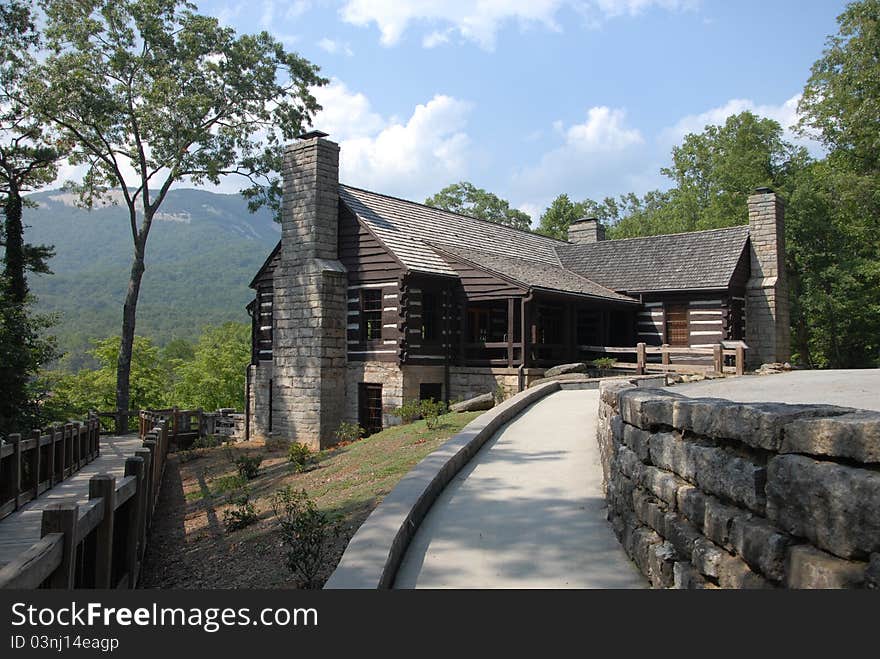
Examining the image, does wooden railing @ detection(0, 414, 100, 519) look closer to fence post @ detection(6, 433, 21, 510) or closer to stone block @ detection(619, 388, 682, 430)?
fence post @ detection(6, 433, 21, 510)

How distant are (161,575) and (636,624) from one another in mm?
6491

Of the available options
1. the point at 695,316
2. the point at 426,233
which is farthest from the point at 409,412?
the point at 695,316

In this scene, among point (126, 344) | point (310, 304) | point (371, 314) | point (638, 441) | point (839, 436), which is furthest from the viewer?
point (126, 344)

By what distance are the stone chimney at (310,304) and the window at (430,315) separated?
105 inches

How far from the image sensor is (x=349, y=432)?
19.7 meters

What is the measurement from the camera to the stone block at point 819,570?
2.89m

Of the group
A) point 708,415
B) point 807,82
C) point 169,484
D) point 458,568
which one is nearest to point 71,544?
point 458,568

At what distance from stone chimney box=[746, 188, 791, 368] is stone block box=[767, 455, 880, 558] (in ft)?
80.7

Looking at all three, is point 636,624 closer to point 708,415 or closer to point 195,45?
point 708,415

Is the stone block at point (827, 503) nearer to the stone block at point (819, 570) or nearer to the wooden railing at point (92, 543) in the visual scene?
the stone block at point (819, 570)

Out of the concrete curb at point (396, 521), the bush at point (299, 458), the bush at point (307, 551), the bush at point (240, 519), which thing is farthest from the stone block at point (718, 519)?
the bush at point (299, 458)

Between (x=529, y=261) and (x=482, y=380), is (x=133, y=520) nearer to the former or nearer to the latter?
(x=482, y=380)

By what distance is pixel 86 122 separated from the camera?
1121 inches

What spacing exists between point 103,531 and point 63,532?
1365 millimetres
